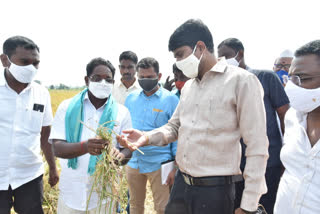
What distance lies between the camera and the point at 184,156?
2180 millimetres

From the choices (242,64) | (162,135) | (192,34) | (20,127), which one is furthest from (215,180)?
(20,127)

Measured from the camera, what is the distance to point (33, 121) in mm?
2801

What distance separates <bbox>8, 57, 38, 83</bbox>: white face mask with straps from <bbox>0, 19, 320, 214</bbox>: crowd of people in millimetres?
10

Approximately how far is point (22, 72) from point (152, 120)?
178 cm

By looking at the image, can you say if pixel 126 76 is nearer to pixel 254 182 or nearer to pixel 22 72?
pixel 22 72

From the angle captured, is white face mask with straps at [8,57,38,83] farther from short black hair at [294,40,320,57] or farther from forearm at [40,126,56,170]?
short black hair at [294,40,320,57]

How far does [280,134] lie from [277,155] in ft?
0.86

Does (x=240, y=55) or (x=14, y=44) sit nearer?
(x=14, y=44)

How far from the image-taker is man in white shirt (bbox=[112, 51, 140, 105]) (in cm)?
482

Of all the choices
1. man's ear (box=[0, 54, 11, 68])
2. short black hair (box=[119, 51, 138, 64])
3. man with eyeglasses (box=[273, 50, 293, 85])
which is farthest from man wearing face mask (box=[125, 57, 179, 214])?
man with eyeglasses (box=[273, 50, 293, 85])

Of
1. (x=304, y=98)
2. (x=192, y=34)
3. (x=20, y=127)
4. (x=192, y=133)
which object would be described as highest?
(x=192, y=34)

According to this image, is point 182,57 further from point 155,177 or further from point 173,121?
point 155,177

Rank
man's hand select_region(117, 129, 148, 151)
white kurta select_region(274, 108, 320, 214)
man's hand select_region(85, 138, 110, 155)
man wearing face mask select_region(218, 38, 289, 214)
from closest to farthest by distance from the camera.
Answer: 1. white kurta select_region(274, 108, 320, 214)
2. man's hand select_region(85, 138, 110, 155)
3. man's hand select_region(117, 129, 148, 151)
4. man wearing face mask select_region(218, 38, 289, 214)

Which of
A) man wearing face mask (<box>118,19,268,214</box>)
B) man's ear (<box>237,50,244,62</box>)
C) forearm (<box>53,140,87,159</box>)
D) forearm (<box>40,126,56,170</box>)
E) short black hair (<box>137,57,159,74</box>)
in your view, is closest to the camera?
man wearing face mask (<box>118,19,268,214</box>)
